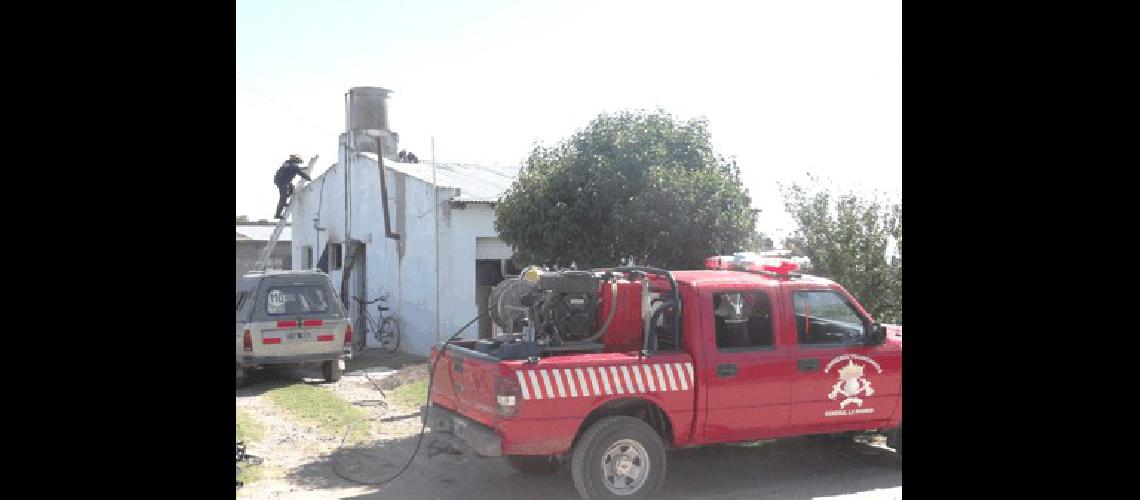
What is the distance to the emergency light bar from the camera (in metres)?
7.19

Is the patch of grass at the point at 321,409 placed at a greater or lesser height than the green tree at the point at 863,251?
lesser

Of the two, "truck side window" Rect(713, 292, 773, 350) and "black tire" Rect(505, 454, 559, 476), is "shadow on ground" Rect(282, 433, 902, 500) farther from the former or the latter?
"truck side window" Rect(713, 292, 773, 350)

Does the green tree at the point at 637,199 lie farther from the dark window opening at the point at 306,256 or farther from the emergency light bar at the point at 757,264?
the dark window opening at the point at 306,256

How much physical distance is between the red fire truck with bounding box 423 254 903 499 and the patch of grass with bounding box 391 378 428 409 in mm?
3899

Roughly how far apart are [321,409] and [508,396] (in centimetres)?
541

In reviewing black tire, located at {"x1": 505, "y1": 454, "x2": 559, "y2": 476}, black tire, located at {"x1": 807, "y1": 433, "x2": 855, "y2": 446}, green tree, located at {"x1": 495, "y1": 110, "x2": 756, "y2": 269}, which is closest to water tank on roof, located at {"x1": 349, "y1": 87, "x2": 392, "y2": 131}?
Result: green tree, located at {"x1": 495, "y1": 110, "x2": 756, "y2": 269}

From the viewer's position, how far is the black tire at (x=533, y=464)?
725cm

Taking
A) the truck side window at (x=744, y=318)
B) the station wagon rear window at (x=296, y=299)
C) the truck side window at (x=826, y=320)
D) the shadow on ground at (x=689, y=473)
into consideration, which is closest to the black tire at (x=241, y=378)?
the station wagon rear window at (x=296, y=299)

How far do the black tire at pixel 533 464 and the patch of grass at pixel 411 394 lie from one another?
3.61m

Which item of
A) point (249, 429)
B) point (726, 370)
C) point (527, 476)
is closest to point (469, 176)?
point (249, 429)

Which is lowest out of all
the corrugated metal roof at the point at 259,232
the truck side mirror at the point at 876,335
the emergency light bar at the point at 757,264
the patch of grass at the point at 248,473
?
the patch of grass at the point at 248,473

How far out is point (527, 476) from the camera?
24.1 feet
